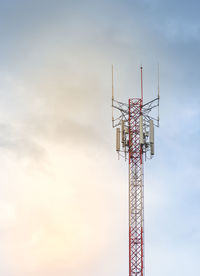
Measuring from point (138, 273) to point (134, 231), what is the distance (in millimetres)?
6976

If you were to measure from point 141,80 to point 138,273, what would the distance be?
112ft

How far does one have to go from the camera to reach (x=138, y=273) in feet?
422

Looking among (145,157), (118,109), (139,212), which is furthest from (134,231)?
(118,109)

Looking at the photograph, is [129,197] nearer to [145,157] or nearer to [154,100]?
[145,157]

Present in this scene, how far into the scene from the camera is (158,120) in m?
134

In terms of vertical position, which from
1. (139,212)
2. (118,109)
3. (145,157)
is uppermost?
(118,109)

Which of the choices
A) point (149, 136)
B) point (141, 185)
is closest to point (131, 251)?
point (141, 185)

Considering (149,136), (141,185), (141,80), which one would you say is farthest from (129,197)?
(141,80)

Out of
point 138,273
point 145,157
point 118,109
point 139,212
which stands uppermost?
point 118,109

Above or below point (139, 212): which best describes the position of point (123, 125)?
above

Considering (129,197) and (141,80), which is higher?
(141,80)

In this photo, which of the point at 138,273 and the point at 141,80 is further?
the point at 141,80

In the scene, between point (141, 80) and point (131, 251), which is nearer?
point (131, 251)

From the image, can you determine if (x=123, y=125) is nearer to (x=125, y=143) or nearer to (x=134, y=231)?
(x=125, y=143)
